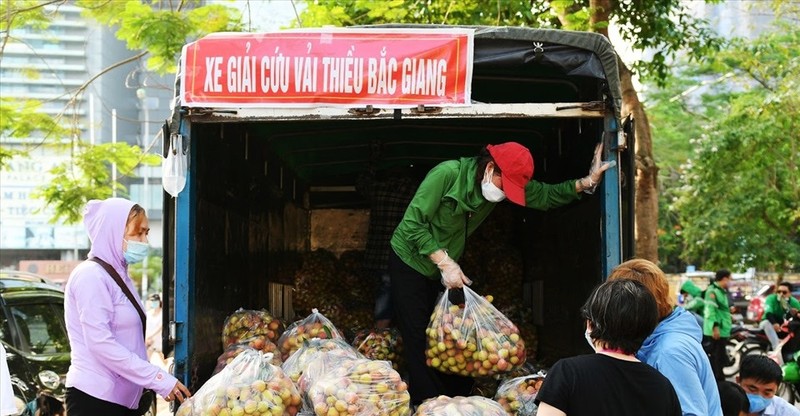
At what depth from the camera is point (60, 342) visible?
8.26 meters

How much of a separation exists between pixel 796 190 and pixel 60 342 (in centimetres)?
1415

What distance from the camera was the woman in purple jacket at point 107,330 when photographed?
148 inches

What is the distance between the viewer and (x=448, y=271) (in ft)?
14.6

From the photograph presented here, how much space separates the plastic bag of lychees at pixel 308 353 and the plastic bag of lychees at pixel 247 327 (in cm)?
47

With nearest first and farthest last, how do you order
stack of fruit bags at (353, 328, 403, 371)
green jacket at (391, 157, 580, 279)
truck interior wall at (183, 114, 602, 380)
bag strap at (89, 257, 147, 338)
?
bag strap at (89, 257, 147, 338) → green jacket at (391, 157, 580, 279) → truck interior wall at (183, 114, 602, 380) → stack of fruit bags at (353, 328, 403, 371)

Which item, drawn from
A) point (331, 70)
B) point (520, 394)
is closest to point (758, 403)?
point (520, 394)

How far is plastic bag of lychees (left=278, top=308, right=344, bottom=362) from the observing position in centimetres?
486

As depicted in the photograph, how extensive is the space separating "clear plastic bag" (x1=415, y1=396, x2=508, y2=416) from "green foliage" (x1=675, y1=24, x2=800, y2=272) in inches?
373

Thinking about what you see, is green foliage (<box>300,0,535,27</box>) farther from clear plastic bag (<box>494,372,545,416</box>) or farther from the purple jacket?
the purple jacket

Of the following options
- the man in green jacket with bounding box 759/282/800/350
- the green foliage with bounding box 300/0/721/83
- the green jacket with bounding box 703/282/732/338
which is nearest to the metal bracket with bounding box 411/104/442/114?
the green foliage with bounding box 300/0/721/83

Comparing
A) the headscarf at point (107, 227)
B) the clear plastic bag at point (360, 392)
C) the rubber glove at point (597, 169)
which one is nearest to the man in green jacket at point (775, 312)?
the rubber glove at point (597, 169)

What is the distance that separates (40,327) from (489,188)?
17.9 feet

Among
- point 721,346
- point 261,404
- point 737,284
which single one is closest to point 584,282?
point 261,404

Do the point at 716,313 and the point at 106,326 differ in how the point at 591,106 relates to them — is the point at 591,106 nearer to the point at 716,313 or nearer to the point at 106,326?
the point at 106,326
